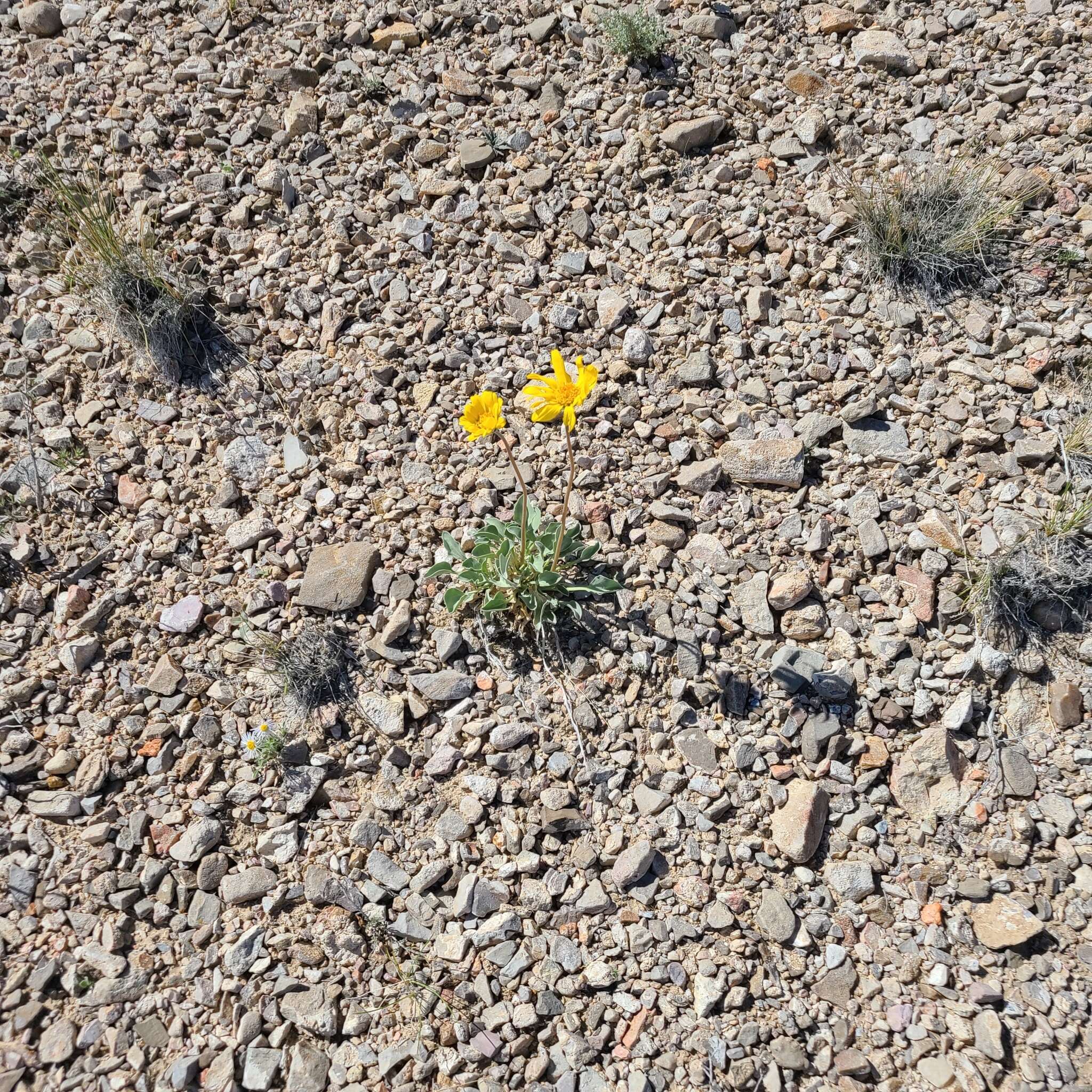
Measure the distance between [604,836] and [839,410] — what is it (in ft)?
6.21

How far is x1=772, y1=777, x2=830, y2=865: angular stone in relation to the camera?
2.77 meters

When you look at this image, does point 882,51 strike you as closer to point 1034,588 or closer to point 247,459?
point 1034,588

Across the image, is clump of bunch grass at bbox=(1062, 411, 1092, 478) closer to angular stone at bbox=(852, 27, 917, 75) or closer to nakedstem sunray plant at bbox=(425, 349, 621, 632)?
nakedstem sunray plant at bbox=(425, 349, 621, 632)

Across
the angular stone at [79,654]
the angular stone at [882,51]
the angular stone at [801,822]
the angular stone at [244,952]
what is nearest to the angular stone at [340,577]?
the angular stone at [79,654]

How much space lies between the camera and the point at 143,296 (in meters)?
3.96

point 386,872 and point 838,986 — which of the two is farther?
point 386,872

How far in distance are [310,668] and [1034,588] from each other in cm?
252

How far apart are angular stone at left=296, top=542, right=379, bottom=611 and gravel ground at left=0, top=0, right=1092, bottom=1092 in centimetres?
1

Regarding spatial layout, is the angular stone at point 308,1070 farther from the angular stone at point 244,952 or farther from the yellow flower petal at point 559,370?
the yellow flower petal at point 559,370

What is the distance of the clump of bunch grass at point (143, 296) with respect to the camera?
3.91 metres

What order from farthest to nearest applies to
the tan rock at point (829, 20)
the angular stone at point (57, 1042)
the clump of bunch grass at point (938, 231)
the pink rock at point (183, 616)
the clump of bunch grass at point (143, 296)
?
the tan rock at point (829, 20) → the clump of bunch grass at point (143, 296) → the clump of bunch grass at point (938, 231) → the pink rock at point (183, 616) → the angular stone at point (57, 1042)

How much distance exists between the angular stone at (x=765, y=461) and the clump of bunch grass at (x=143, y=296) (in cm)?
239

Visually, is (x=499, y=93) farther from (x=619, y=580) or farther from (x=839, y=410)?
(x=619, y=580)

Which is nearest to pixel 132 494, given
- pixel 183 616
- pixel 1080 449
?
pixel 183 616
